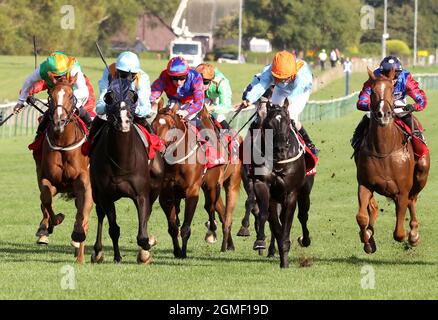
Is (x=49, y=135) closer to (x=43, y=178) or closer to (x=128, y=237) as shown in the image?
(x=43, y=178)

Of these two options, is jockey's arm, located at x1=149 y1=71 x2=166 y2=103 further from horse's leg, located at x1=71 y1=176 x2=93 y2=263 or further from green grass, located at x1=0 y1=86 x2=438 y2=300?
green grass, located at x1=0 y1=86 x2=438 y2=300

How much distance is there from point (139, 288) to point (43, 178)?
3.69 metres

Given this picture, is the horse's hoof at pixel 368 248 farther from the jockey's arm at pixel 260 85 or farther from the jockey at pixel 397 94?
the jockey's arm at pixel 260 85

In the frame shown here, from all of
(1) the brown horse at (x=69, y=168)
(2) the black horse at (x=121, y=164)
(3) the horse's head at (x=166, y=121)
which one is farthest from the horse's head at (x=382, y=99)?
(1) the brown horse at (x=69, y=168)

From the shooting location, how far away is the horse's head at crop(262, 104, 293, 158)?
13125 mm

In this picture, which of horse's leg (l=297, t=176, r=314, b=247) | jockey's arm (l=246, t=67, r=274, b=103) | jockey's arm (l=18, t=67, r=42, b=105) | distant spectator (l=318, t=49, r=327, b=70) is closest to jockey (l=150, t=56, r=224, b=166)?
jockey's arm (l=246, t=67, r=274, b=103)

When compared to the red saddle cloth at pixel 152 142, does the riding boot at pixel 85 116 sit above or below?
above

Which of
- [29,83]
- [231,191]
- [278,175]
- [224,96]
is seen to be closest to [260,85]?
[278,175]

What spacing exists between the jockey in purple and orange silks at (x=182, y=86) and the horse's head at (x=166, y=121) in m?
0.39

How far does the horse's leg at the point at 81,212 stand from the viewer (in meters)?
13.8

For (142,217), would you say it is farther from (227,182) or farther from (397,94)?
(227,182)

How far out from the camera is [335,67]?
77.8 meters

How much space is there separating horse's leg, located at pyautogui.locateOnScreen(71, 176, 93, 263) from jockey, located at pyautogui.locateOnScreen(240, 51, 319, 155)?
77.8 inches

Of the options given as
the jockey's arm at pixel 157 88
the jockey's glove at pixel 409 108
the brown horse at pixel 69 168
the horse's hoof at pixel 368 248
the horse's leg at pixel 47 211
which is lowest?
the horse's hoof at pixel 368 248
